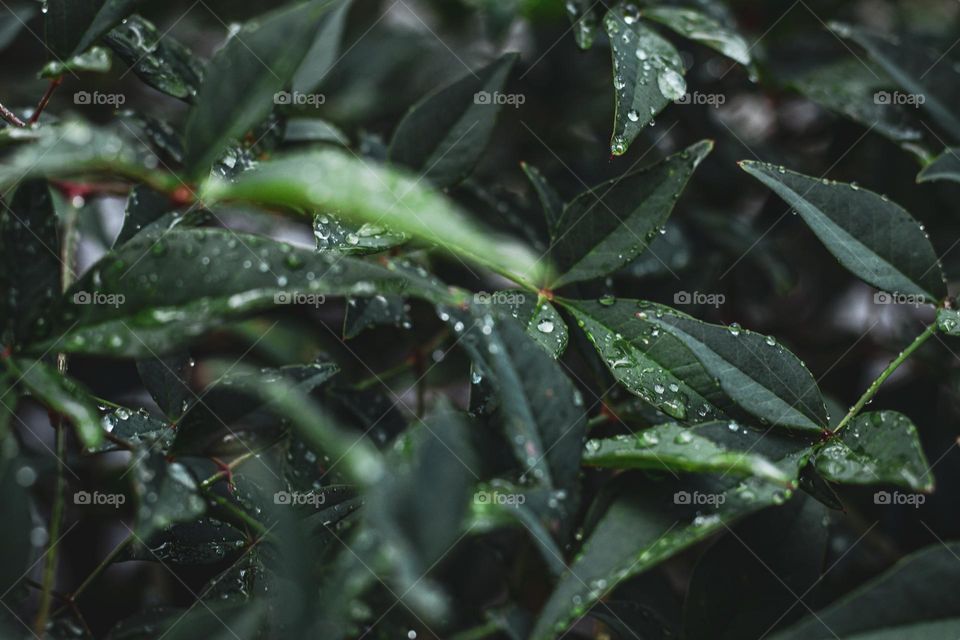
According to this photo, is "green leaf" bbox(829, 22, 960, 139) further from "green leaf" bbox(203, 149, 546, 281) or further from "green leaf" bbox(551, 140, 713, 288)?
"green leaf" bbox(203, 149, 546, 281)

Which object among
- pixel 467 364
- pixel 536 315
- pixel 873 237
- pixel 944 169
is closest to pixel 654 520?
pixel 536 315

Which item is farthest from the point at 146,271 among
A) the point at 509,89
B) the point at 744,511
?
the point at 509,89

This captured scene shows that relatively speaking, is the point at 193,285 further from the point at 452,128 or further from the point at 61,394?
the point at 452,128

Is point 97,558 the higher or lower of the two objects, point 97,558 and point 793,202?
the lower

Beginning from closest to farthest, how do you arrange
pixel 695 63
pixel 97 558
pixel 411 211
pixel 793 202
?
pixel 411 211 < pixel 793 202 < pixel 695 63 < pixel 97 558

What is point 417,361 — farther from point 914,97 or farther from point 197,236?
point 914,97

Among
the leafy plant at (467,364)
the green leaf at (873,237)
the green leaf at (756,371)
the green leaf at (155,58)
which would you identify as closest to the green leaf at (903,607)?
the leafy plant at (467,364)

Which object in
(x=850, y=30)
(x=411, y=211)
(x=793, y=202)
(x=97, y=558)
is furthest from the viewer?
(x=97, y=558)
